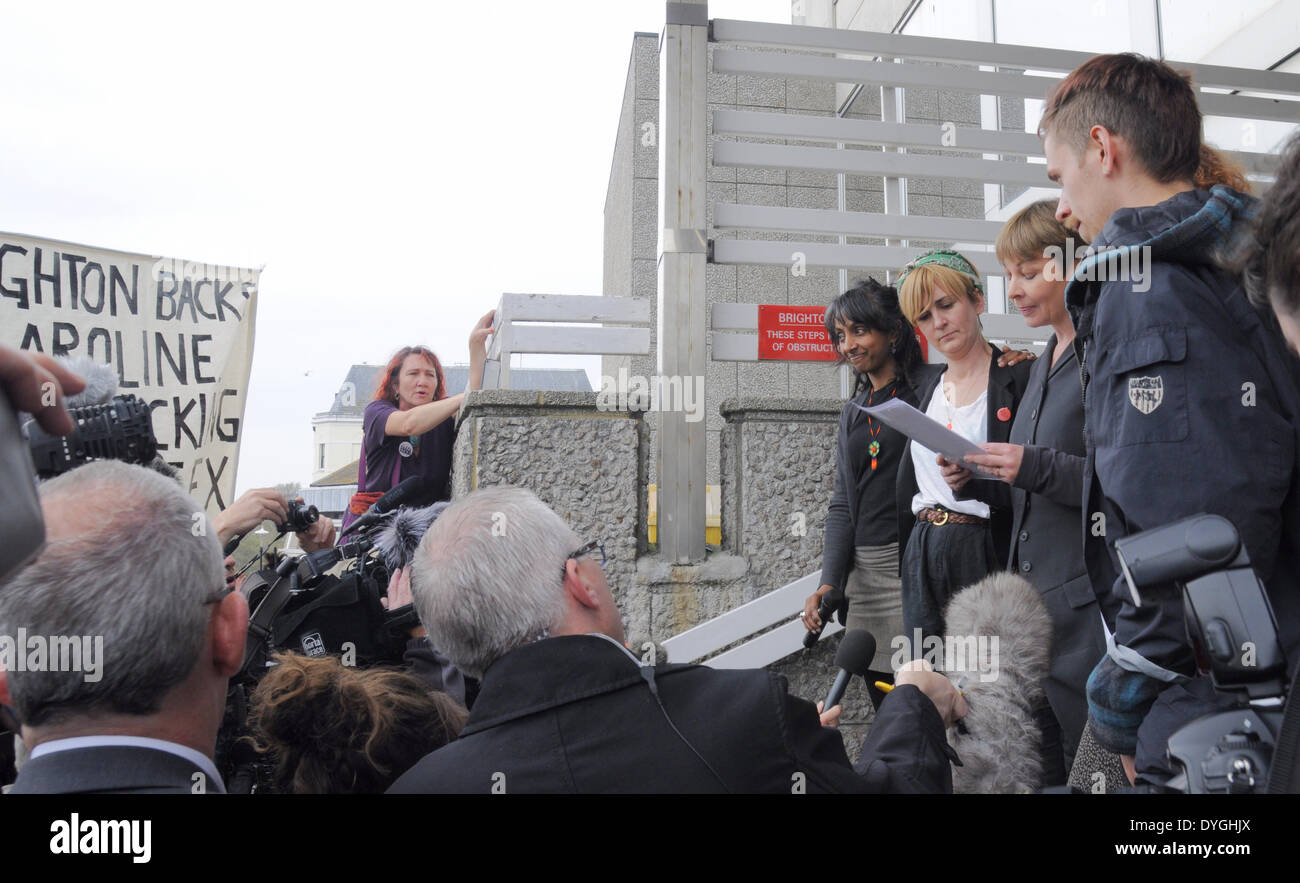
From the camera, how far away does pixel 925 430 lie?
254cm

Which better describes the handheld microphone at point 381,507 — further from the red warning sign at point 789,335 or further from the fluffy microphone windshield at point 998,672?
the red warning sign at point 789,335

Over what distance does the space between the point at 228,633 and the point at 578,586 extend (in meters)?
0.65

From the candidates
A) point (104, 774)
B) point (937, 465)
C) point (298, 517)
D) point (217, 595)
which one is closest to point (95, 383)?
point (298, 517)

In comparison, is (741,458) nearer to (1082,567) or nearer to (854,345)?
(854,345)

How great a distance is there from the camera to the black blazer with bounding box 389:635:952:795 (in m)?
1.61

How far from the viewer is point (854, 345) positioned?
3760 millimetres

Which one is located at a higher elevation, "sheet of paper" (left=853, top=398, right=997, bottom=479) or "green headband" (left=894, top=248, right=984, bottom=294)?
"green headband" (left=894, top=248, right=984, bottom=294)

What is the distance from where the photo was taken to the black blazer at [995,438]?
287 cm

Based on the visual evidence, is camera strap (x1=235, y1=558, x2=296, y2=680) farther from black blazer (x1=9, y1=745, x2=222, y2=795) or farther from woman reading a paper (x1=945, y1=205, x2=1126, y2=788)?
woman reading a paper (x1=945, y1=205, x2=1126, y2=788)

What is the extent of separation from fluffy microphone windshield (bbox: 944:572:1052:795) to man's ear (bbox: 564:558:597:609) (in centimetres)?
78

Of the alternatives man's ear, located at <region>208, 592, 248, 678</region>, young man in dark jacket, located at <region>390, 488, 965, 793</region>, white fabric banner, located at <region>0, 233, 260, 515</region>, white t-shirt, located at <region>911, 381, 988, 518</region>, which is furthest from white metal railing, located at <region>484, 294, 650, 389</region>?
man's ear, located at <region>208, 592, 248, 678</region>

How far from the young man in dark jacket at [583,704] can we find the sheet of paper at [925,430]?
2.30 ft
